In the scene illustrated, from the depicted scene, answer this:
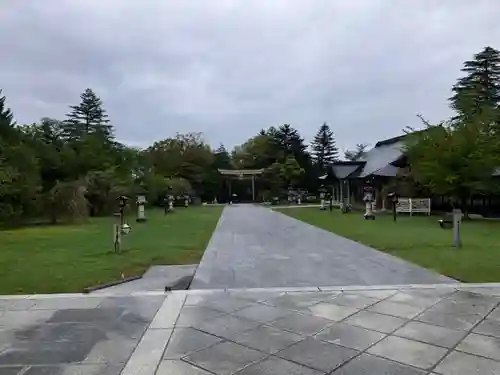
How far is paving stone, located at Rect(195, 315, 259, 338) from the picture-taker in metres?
3.18

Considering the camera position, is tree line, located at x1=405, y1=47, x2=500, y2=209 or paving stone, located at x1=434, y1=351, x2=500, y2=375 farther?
tree line, located at x1=405, y1=47, x2=500, y2=209

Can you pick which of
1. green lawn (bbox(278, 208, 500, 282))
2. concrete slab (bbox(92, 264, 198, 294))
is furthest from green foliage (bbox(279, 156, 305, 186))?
concrete slab (bbox(92, 264, 198, 294))

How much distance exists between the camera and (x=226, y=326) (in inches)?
131

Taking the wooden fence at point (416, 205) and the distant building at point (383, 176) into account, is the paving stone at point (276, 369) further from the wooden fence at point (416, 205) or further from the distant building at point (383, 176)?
the wooden fence at point (416, 205)

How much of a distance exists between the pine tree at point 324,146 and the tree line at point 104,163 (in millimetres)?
104

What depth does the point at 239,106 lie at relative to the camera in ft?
89.8

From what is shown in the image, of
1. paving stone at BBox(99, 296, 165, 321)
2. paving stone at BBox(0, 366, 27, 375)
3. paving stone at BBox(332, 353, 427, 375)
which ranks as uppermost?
paving stone at BBox(332, 353, 427, 375)

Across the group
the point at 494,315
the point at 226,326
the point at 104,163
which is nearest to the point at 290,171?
the point at 104,163

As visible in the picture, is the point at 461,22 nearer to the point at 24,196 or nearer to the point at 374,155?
the point at 24,196

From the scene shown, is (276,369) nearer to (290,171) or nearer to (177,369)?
(177,369)

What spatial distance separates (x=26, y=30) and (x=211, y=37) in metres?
4.11

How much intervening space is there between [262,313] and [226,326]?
0.47 m

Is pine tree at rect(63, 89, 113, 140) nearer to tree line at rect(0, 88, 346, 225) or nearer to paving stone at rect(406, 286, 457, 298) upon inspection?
tree line at rect(0, 88, 346, 225)

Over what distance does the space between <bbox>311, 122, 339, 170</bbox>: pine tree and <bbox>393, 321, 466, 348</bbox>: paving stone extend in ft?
141
